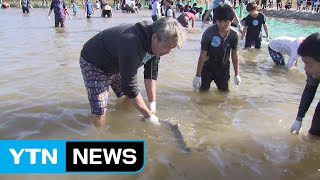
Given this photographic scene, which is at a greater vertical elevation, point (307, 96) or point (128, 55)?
point (128, 55)

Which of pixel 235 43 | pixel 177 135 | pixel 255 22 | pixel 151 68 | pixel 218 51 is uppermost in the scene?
pixel 255 22

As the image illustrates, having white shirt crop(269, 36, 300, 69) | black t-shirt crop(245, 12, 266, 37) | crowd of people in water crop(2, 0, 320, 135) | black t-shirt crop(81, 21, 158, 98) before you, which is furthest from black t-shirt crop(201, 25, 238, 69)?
black t-shirt crop(245, 12, 266, 37)

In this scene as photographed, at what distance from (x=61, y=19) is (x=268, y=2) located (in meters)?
21.6

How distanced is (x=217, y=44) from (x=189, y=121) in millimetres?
1193

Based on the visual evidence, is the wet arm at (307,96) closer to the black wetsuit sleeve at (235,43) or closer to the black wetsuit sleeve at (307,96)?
the black wetsuit sleeve at (307,96)

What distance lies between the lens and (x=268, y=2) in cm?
3152

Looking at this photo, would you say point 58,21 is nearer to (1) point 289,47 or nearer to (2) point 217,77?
(1) point 289,47

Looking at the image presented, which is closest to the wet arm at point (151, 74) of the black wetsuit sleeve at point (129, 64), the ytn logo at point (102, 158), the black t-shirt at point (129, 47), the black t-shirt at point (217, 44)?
the black t-shirt at point (129, 47)

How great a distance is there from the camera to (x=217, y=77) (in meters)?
5.34

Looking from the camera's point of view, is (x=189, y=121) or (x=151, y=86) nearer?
(x=151, y=86)

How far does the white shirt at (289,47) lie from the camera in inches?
267

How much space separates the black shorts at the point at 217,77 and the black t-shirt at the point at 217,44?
0.12 metres

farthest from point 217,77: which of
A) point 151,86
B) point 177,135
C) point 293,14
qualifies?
point 293,14

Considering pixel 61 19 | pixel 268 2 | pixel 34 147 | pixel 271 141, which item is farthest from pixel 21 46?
pixel 268 2
